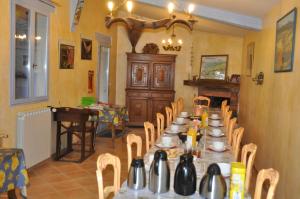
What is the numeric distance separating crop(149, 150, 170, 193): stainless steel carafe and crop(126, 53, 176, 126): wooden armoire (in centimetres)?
648

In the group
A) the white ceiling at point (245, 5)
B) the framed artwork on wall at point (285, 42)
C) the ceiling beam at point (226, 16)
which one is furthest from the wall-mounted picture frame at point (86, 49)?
the framed artwork on wall at point (285, 42)

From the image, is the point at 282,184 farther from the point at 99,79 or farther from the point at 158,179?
the point at 99,79

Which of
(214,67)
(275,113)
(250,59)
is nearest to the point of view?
(275,113)

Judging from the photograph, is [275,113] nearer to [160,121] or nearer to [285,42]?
[285,42]

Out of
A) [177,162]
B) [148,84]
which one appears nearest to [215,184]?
[177,162]

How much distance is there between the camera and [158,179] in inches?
73.8

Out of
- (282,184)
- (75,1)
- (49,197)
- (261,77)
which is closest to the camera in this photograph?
(282,184)

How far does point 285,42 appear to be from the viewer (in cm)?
357

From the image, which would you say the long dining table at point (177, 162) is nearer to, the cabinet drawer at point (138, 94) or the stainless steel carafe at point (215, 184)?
the stainless steel carafe at point (215, 184)

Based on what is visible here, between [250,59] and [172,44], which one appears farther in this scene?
[172,44]

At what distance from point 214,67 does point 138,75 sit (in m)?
1.95

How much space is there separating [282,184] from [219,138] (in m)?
0.79

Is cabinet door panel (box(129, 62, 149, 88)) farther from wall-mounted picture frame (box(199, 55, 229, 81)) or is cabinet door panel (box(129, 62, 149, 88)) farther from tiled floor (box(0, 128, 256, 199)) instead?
tiled floor (box(0, 128, 256, 199))

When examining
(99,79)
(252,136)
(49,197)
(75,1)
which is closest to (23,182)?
(49,197)
